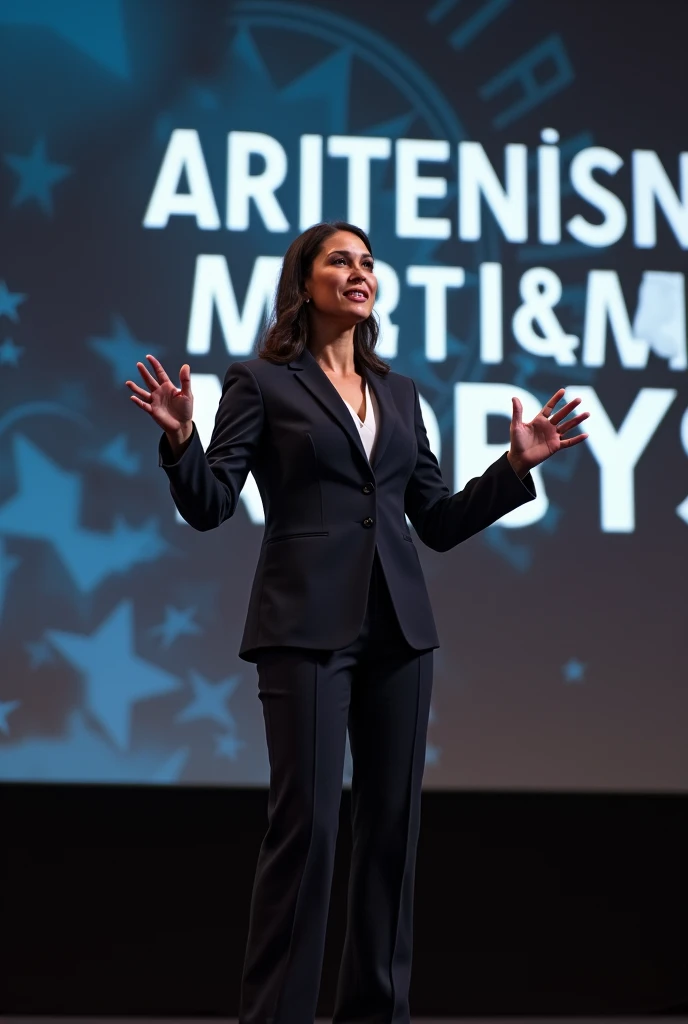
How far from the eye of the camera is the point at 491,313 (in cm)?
322

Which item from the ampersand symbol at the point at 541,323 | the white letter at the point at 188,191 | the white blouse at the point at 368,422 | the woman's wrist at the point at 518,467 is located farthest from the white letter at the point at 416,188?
the woman's wrist at the point at 518,467

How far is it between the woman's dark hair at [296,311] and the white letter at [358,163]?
1.20 meters

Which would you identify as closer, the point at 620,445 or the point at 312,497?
the point at 312,497

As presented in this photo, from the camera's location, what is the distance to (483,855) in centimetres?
310

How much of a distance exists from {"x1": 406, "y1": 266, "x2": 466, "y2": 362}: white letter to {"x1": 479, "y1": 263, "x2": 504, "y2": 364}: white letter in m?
0.10

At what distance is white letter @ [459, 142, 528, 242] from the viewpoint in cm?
325

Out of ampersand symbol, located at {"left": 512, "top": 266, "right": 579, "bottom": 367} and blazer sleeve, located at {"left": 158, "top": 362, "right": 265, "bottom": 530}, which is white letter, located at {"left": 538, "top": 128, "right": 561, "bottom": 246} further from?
blazer sleeve, located at {"left": 158, "top": 362, "right": 265, "bottom": 530}

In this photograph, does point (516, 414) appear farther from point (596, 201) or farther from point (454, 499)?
point (596, 201)

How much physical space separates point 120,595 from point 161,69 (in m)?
1.44

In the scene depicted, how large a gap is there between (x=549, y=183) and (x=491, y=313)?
435mm

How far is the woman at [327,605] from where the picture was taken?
67.9 inches

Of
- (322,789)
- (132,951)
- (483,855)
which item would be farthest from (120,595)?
(322,789)

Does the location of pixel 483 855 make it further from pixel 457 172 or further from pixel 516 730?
pixel 457 172

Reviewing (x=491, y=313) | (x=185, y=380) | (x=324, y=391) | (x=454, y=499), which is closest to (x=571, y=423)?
(x=454, y=499)
